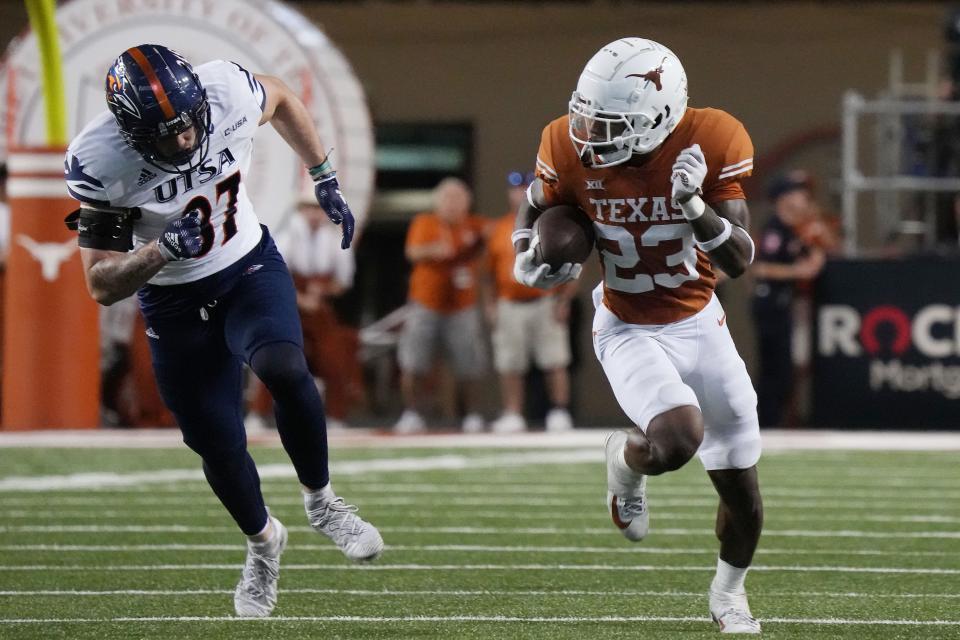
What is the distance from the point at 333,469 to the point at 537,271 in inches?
172

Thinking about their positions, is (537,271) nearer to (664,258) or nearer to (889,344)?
Answer: (664,258)

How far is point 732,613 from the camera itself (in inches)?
187

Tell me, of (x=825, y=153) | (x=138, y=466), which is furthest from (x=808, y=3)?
(x=138, y=466)

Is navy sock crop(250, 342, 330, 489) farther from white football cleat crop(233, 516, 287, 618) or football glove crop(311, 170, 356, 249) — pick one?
football glove crop(311, 170, 356, 249)

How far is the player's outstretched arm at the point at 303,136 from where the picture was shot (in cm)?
540

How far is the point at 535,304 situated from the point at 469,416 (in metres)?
0.91

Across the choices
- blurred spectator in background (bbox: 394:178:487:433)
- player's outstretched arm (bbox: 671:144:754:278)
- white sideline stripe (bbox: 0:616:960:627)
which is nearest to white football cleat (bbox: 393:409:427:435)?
blurred spectator in background (bbox: 394:178:487:433)

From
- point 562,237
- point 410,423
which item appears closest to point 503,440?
point 410,423

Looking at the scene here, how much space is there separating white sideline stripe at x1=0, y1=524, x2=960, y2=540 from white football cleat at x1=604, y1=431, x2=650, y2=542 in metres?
1.50

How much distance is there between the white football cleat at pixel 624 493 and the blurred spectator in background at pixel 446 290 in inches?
237

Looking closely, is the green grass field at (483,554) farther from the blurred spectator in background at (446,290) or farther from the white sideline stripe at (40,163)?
the white sideline stripe at (40,163)

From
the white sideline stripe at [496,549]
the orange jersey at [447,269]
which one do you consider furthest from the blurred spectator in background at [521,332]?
the white sideline stripe at [496,549]

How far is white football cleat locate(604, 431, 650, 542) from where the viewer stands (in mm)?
5234

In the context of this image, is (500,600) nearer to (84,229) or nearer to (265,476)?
(84,229)
